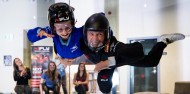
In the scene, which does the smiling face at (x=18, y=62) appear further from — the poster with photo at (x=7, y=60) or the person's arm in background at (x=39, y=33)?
Answer: the person's arm in background at (x=39, y=33)

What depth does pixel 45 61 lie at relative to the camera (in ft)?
13.6

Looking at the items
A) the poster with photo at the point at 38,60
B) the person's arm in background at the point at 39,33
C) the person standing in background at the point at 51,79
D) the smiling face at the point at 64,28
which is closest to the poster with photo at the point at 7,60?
the poster with photo at the point at 38,60

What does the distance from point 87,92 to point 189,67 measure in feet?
4.61

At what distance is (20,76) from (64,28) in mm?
2156

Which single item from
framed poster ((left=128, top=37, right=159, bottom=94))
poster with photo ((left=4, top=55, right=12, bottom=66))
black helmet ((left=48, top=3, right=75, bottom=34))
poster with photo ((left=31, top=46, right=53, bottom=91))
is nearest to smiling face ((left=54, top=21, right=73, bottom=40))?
black helmet ((left=48, top=3, right=75, bottom=34))

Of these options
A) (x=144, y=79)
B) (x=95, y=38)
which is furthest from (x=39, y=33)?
(x=144, y=79)

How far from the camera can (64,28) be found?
2018mm

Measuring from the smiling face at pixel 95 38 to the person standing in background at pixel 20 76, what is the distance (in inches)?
83.2

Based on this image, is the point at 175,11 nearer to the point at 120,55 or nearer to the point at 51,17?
the point at 120,55

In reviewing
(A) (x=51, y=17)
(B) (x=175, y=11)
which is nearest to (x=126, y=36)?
(B) (x=175, y=11)

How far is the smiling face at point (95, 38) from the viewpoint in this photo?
196cm

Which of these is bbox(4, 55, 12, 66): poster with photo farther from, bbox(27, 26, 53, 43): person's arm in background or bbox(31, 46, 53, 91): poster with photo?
bbox(27, 26, 53, 43): person's arm in background

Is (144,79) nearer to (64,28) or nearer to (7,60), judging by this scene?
(64,28)

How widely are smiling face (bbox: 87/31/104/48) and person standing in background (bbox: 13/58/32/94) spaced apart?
6.93 feet
